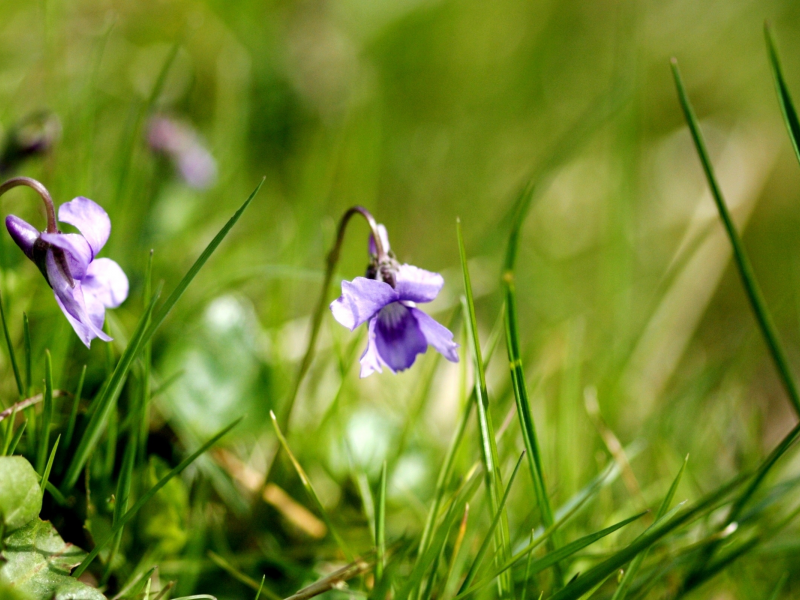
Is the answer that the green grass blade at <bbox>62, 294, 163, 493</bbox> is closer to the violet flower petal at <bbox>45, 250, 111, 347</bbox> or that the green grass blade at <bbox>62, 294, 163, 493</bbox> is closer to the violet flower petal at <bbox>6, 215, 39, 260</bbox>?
the violet flower petal at <bbox>45, 250, 111, 347</bbox>

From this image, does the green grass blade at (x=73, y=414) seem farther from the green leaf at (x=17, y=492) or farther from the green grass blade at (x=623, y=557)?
the green grass blade at (x=623, y=557)

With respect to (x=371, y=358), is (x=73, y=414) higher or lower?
lower

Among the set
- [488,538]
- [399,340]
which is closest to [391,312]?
[399,340]

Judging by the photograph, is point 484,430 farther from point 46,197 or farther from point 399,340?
point 46,197

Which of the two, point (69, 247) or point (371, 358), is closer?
point (69, 247)

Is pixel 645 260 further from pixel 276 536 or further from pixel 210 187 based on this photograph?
pixel 276 536

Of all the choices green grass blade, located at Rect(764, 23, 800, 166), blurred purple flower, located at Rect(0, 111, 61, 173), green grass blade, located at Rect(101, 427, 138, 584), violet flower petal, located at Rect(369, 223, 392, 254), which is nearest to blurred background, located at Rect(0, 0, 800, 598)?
blurred purple flower, located at Rect(0, 111, 61, 173)
